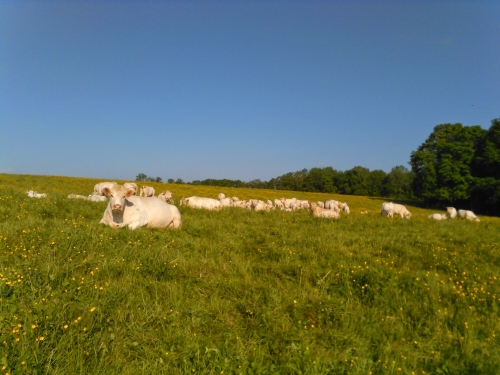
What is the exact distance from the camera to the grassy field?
3812 mm

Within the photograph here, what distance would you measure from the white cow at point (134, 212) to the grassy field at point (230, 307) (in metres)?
1.27

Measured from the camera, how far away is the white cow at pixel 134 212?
29.4ft

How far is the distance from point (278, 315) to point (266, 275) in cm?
154

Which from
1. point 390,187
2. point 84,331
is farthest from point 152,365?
point 390,187

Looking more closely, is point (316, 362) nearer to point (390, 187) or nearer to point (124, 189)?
point (124, 189)

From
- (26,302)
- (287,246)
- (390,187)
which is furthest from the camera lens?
(390,187)

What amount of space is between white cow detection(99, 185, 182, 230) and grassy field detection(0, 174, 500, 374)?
127cm

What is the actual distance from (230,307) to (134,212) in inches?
214

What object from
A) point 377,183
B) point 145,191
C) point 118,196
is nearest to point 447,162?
point 145,191

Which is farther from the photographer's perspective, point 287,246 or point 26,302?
point 287,246

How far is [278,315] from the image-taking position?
195 inches

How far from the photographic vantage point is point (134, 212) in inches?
369

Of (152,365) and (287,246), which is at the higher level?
(287,246)

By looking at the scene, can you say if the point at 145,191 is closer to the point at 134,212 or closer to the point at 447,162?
the point at 134,212
